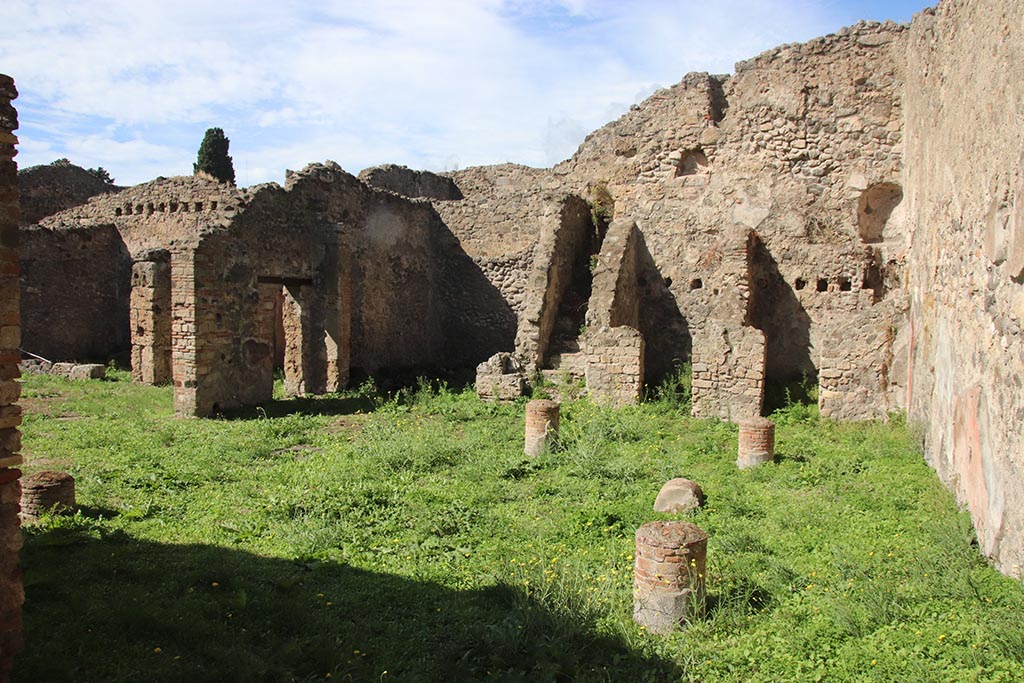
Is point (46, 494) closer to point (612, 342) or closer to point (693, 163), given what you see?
point (612, 342)

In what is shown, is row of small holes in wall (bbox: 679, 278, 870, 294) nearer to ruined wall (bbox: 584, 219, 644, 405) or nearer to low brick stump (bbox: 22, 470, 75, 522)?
ruined wall (bbox: 584, 219, 644, 405)

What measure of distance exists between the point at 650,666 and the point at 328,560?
266cm

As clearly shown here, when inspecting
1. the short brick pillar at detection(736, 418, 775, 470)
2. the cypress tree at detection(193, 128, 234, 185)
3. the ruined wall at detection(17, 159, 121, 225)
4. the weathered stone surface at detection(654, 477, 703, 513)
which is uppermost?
the cypress tree at detection(193, 128, 234, 185)

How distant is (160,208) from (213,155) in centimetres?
1616

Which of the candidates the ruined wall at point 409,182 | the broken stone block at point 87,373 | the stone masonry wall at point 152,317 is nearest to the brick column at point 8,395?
the stone masonry wall at point 152,317

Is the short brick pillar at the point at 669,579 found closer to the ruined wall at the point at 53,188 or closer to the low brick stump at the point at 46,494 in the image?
the low brick stump at the point at 46,494

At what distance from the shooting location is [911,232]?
11.2 m

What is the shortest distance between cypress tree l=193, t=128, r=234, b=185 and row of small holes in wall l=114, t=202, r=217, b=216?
47.5 feet

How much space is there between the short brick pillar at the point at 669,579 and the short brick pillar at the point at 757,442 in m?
3.50

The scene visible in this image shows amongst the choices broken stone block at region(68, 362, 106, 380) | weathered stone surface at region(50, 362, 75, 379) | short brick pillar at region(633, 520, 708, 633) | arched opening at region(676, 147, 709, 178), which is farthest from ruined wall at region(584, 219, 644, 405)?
weathered stone surface at region(50, 362, 75, 379)

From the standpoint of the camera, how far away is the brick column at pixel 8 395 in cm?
404

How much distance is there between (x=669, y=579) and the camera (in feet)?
16.8

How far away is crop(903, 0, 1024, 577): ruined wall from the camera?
515 centimetres

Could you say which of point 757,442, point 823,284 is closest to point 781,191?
point 823,284
